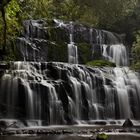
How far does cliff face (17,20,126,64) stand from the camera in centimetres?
3497

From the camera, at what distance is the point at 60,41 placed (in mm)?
37688

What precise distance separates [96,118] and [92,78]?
3431 millimetres

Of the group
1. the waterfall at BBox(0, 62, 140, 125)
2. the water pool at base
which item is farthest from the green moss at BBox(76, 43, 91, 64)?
the water pool at base

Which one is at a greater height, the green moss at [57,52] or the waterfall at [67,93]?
the green moss at [57,52]

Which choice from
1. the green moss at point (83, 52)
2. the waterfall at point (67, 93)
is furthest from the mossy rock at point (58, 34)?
the waterfall at point (67, 93)

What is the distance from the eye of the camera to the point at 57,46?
120ft

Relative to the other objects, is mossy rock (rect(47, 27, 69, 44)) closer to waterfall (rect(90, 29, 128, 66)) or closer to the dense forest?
waterfall (rect(90, 29, 128, 66))

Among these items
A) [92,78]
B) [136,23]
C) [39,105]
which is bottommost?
[39,105]

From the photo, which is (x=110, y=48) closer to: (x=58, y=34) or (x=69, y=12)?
(x=58, y=34)

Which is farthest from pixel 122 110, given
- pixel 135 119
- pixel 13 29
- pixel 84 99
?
pixel 13 29

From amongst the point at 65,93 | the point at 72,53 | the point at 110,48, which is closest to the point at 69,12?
the point at 65,93

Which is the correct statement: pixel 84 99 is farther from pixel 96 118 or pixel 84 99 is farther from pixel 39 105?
pixel 39 105

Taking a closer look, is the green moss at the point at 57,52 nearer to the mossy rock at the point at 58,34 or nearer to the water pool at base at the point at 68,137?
the mossy rock at the point at 58,34

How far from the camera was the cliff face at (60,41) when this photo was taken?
115 ft
